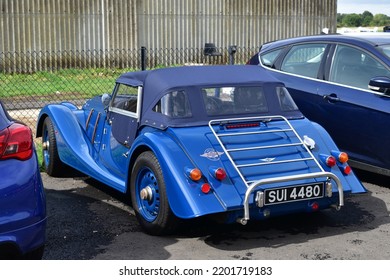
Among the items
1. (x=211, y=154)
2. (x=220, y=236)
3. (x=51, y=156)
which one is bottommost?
(x=220, y=236)

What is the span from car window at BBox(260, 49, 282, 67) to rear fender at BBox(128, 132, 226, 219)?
318 centimetres

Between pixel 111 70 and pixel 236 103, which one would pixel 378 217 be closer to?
pixel 236 103

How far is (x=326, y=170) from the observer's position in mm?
5199

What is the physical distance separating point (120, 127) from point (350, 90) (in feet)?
8.37

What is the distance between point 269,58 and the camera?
8016 millimetres

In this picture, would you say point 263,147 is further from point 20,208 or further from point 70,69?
point 70,69

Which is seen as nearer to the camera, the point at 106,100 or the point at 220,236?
the point at 220,236

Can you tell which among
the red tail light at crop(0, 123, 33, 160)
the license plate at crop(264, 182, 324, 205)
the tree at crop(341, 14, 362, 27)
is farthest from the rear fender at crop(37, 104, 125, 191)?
the tree at crop(341, 14, 362, 27)

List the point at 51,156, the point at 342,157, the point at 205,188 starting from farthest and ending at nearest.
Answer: the point at 51,156, the point at 342,157, the point at 205,188

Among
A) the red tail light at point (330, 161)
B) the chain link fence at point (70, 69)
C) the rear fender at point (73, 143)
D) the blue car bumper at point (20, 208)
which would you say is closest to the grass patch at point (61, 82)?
the chain link fence at point (70, 69)

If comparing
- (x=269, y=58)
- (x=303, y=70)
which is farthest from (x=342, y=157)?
(x=269, y=58)

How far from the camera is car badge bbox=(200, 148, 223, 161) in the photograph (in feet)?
16.2

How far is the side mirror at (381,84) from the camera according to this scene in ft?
20.4

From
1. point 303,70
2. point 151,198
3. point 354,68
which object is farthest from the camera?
point 303,70
